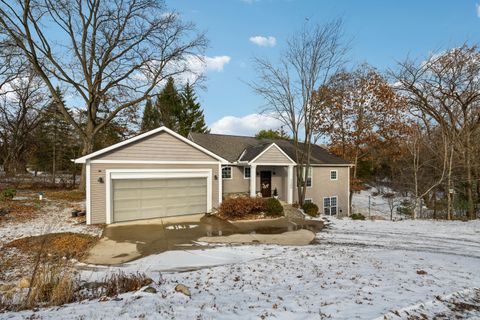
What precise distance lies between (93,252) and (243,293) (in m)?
5.70

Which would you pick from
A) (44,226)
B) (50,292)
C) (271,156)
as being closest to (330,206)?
(271,156)

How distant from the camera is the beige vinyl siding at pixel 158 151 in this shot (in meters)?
12.5

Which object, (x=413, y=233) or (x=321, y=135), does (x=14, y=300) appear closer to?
(x=413, y=233)

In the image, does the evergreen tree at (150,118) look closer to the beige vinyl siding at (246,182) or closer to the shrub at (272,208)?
the beige vinyl siding at (246,182)

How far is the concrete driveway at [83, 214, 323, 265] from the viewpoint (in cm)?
847

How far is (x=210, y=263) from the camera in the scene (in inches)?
286

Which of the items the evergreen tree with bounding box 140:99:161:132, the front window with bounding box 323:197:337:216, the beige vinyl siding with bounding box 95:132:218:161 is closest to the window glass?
the front window with bounding box 323:197:337:216

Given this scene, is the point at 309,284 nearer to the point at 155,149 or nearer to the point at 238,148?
the point at 155,149

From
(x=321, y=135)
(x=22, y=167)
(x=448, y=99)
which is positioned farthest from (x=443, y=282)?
(x=22, y=167)

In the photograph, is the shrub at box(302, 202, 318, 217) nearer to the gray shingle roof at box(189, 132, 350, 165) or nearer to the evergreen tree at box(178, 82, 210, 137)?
the gray shingle roof at box(189, 132, 350, 165)

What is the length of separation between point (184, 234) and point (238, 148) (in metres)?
10.5

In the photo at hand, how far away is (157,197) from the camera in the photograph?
13344mm

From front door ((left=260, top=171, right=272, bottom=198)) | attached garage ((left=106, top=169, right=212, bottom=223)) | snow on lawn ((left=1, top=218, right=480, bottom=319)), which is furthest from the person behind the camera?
front door ((left=260, top=171, right=272, bottom=198))

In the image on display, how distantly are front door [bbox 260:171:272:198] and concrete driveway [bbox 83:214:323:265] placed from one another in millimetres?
6075
